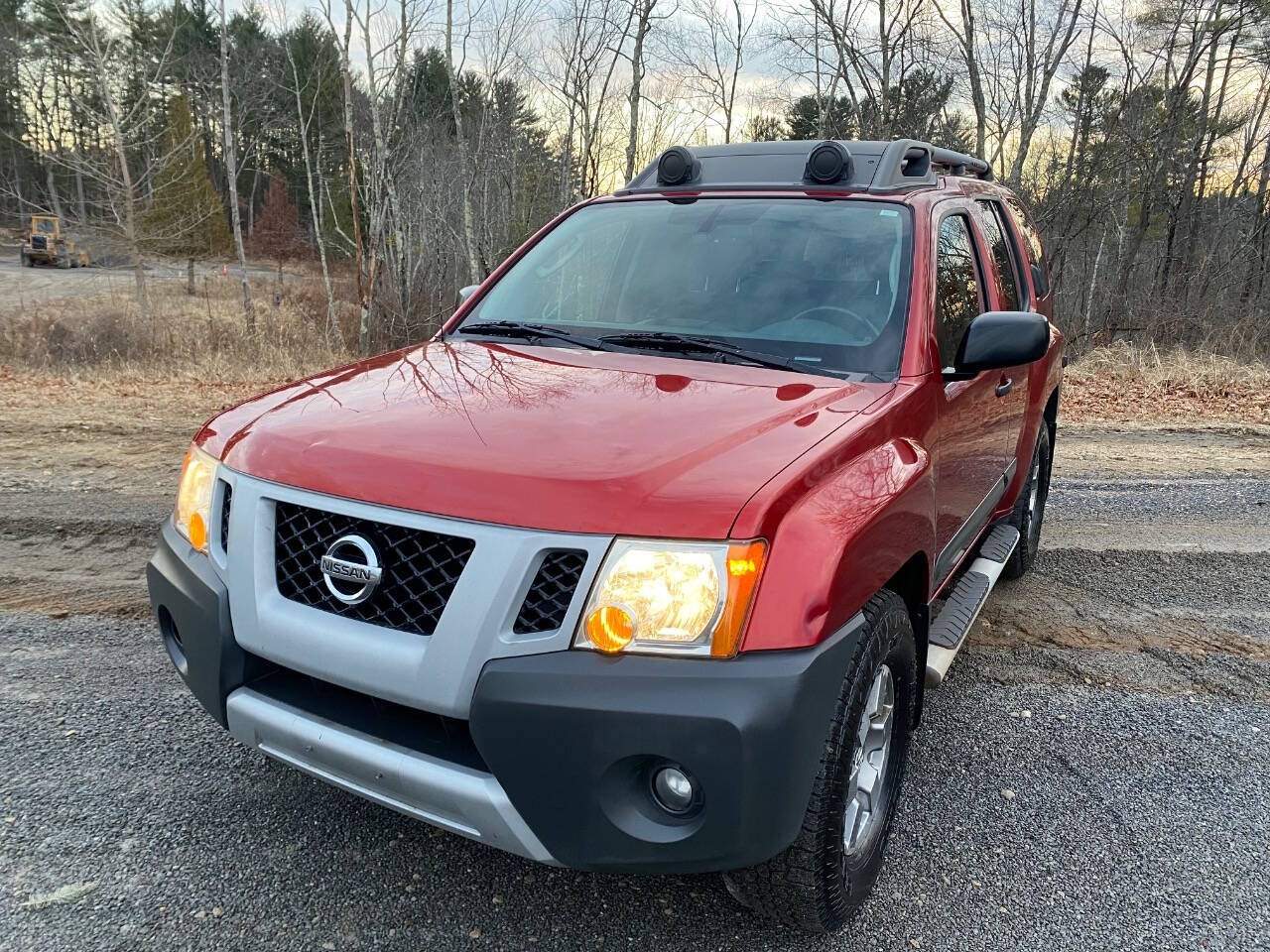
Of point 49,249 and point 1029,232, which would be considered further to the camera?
point 49,249

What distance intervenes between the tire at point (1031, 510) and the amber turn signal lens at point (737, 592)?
308 cm

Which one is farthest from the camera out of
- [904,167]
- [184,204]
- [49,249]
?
[49,249]

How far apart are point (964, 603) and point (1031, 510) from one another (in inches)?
69.0

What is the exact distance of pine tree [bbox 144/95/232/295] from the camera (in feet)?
81.3

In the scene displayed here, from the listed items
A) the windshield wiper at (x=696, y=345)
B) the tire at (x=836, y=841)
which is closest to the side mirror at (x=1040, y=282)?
the windshield wiper at (x=696, y=345)

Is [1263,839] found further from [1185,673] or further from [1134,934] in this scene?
[1185,673]

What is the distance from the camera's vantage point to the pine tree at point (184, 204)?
2477 cm

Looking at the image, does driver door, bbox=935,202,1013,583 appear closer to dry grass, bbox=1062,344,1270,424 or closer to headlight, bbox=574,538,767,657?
headlight, bbox=574,538,767,657

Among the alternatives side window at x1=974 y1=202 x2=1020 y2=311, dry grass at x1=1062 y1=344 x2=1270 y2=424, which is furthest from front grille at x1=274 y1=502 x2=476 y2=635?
dry grass at x1=1062 y1=344 x2=1270 y2=424

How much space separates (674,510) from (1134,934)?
1.62 metres

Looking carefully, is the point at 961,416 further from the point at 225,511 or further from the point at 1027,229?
the point at 1027,229

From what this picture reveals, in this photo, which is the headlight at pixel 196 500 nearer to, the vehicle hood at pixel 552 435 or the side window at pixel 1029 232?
the vehicle hood at pixel 552 435

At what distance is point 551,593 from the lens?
5.74ft

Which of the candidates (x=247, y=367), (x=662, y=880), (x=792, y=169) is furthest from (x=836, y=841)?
(x=247, y=367)
